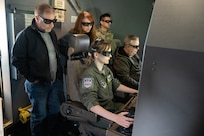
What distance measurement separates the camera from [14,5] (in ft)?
5.80

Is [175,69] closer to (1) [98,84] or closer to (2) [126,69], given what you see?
(1) [98,84]

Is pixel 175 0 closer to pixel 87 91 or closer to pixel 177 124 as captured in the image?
pixel 177 124

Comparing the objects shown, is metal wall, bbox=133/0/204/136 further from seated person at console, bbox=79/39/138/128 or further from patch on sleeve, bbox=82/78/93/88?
patch on sleeve, bbox=82/78/93/88

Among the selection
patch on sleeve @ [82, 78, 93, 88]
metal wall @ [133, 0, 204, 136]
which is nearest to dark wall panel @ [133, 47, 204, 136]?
metal wall @ [133, 0, 204, 136]

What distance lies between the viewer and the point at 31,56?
61.9 inches

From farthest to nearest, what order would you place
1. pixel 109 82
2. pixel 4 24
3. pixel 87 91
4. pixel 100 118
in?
pixel 4 24, pixel 109 82, pixel 87 91, pixel 100 118

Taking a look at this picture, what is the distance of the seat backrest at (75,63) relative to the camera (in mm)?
1358

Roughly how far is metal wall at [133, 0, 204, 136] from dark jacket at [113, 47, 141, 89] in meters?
1.38

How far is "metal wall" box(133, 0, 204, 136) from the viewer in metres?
0.47

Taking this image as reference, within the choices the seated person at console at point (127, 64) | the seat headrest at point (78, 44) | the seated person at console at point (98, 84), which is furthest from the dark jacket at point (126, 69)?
the seat headrest at point (78, 44)

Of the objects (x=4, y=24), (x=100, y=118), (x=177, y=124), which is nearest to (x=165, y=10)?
(x=177, y=124)

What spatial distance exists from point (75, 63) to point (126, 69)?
2.60ft

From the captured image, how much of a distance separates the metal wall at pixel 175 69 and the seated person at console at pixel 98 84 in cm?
63

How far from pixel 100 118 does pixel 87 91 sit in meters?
0.21
